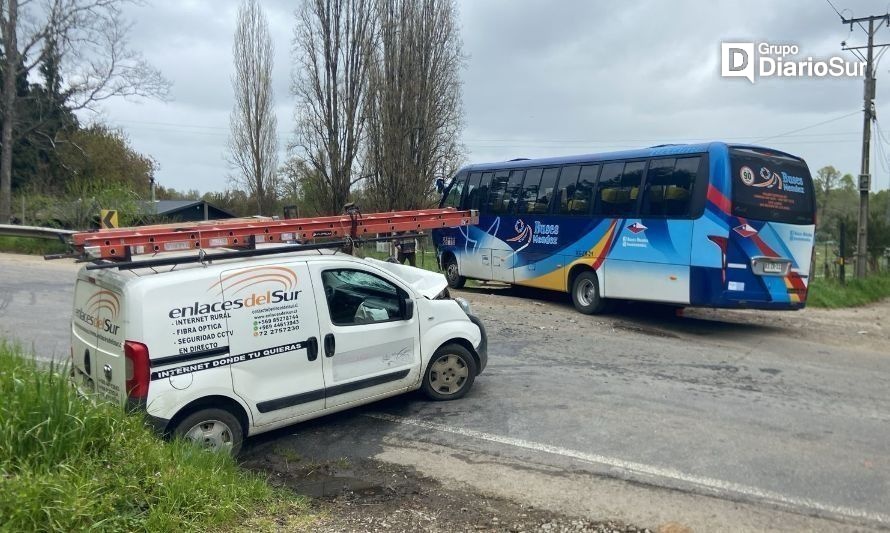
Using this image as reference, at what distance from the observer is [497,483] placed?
199 inches

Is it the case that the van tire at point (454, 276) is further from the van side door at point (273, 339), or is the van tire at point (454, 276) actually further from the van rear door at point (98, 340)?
the van rear door at point (98, 340)

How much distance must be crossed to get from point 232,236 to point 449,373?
8.33 ft

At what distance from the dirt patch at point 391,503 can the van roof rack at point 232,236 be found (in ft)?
5.98

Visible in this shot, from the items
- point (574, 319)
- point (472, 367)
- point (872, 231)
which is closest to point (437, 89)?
point (574, 319)

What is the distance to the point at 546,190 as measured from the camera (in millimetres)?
14562

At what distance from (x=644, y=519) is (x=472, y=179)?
13061mm

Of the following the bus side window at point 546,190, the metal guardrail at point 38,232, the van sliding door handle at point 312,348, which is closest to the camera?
the metal guardrail at point 38,232

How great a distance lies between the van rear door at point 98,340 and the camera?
4969 millimetres

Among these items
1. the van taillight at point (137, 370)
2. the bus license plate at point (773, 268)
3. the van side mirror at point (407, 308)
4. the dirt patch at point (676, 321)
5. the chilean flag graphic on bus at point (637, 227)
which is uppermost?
the chilean flag graphic on bus at point (637, 227)

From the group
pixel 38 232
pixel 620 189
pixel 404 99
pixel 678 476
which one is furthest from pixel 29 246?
pixel 678 476

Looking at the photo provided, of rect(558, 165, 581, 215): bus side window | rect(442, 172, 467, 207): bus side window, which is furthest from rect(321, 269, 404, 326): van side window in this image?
rect(442, 172, 467, 207): bus side window

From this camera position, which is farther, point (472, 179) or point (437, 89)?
point (437, 89)

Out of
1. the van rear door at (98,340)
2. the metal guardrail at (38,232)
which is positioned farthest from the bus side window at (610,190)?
the van rear door at (98,340)

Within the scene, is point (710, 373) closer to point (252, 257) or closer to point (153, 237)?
point (252, 257)
